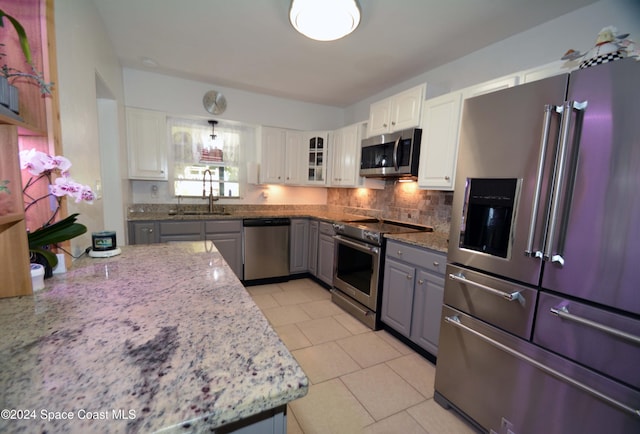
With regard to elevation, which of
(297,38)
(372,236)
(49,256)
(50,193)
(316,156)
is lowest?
(372,236)

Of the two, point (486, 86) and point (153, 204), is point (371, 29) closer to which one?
point (486, 86)

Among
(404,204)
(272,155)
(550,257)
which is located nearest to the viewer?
(550,257)

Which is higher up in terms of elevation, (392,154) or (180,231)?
(392,154)

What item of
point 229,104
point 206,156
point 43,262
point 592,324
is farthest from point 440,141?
point 206,156

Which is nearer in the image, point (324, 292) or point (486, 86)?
point (486, 86)

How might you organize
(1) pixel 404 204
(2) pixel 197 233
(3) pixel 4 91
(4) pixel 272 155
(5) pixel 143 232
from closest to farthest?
(3) pixel 4 91 → (5) pixel 143 232 → (1) pixel 404 204 → (2) pixel 197 233 → (4) pixel 272 155

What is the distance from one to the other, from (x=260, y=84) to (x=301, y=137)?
0.95 m

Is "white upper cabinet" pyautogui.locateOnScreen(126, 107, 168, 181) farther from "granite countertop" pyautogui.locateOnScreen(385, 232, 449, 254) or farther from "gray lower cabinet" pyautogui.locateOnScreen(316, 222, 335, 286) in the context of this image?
"granite countertop" pyautogui.locateOnScreen(385, 232, 449, 254)

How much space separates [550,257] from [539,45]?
1.83 meters

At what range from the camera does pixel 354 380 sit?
191 centimetres

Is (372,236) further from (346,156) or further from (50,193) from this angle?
(50,193)

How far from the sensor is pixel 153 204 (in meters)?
3.54

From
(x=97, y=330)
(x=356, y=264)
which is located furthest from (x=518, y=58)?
(x=97, y=330)

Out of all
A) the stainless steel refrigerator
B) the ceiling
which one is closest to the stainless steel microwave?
the ceiling
